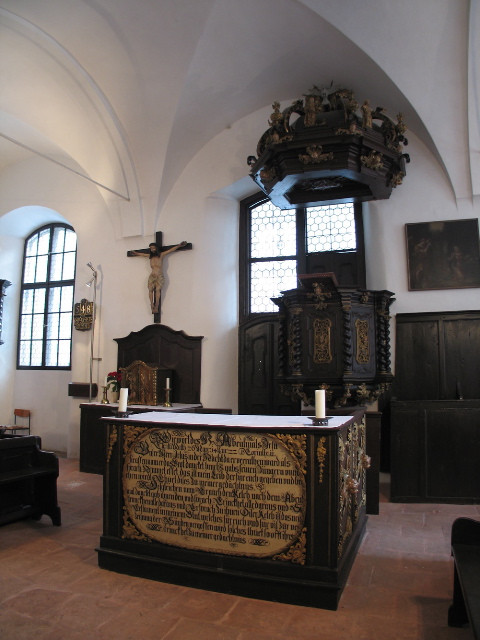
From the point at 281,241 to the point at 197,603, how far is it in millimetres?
6191

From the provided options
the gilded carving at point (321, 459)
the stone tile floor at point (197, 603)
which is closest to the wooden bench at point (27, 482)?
the stone tile floor at point (197, 603)

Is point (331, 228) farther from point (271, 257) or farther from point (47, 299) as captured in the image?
point (47, 299)

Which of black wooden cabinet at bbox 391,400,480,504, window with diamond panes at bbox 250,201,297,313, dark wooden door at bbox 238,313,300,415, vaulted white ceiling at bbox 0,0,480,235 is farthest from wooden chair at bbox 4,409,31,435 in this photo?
black wooden cabinet at bbox 391,400,480,504

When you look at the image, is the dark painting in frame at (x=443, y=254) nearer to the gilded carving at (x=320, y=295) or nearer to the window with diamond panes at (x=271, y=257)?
the gilded carving at (x=320, y=295)

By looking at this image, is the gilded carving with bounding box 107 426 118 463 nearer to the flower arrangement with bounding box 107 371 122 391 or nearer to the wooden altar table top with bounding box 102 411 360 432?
the wooden altar table top with bounding box 102 411 360 432

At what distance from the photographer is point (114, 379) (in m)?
8.23

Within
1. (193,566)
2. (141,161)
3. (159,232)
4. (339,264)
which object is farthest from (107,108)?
(193,566)

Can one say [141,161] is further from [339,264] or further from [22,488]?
[22,488]

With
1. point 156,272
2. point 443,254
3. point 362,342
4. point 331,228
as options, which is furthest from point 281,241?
point 362,342

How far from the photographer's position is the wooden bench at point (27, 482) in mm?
4836

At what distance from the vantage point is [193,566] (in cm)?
346

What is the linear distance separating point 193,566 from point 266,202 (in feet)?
21.2

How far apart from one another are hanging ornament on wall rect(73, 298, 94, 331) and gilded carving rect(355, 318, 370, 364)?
5015mm

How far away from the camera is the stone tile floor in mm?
2842
